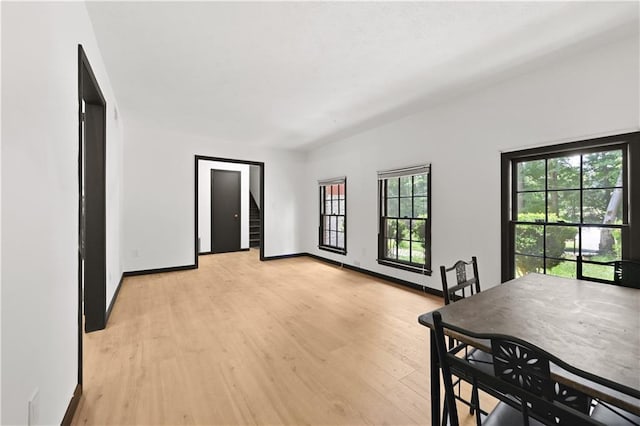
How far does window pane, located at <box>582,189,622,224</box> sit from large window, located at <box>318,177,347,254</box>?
3.44 meters

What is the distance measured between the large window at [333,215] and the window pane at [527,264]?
2.92 meters

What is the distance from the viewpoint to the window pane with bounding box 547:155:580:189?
8.36ft

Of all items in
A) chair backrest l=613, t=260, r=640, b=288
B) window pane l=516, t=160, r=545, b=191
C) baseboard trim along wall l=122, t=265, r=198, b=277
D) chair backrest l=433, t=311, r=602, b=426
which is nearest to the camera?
chair backrest l=433, t=311, r=602, b=426

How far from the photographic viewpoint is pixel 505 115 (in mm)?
2938

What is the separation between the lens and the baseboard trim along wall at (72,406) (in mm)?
1451

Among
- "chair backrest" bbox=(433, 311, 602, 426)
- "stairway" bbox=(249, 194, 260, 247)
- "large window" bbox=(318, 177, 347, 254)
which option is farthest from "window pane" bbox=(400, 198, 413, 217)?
"stairway" bbox=(249, 194, 260, 247)

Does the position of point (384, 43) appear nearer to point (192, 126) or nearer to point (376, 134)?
point (376, 134)

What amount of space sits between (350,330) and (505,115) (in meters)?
2.77

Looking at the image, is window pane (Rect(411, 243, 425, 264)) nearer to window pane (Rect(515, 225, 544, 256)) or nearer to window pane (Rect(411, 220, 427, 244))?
window pane (Rect(411, 220, 427, 244))

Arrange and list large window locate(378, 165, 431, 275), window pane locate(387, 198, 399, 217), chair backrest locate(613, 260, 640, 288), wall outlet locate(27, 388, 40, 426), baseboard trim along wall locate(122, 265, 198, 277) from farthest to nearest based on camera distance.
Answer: baseboard trim along wall locate(122, 265, 198, 277) → window pane locate(387, 198, 399, 217) → large window locate(378, 165, 431, 275) → chair backrest locate(613, 260, 640, 288) → wall outlet locate(27, 388, 40, 426)

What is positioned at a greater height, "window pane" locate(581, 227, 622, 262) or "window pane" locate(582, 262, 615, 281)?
"window pane" locate(581, 227, 622, 262)

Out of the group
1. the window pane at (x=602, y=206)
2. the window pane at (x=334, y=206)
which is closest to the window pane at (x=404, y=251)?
the window pane at (x=334, y=206)

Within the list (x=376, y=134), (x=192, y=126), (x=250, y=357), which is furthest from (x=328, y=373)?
(x=192, y=126)

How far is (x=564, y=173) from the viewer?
262cm
